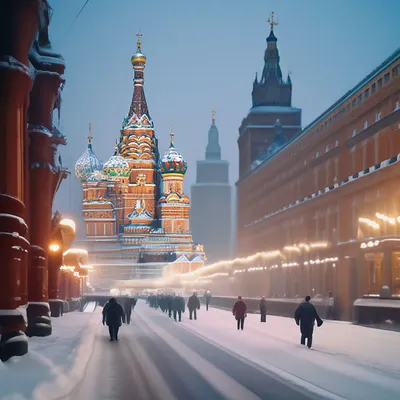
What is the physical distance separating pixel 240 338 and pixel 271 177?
7036cm

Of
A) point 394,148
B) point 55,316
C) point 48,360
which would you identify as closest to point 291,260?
point 394,148

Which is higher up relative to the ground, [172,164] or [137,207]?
[172,164]

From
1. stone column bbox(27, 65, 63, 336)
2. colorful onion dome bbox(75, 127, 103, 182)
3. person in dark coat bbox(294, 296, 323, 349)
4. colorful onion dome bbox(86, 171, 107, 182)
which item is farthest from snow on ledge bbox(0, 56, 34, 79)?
colorful onion dome bbox(75, 127, 103, 182)

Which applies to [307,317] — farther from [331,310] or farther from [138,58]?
[138,58]

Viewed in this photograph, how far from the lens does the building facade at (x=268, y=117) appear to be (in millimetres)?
159000

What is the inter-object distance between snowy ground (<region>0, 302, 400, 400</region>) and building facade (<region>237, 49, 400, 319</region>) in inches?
475

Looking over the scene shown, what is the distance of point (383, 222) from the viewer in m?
50.3

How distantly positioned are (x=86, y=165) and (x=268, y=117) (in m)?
41.8

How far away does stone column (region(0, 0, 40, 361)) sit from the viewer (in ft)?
54.5

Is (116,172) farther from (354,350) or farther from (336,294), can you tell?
(354,350)

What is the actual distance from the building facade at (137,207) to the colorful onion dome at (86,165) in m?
1.84

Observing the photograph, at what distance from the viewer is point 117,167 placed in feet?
572

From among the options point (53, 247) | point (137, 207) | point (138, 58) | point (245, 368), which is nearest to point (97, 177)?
point (137, 207)

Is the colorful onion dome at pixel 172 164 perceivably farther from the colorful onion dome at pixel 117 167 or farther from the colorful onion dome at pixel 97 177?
the colorful onion dome at pixel 97 177
